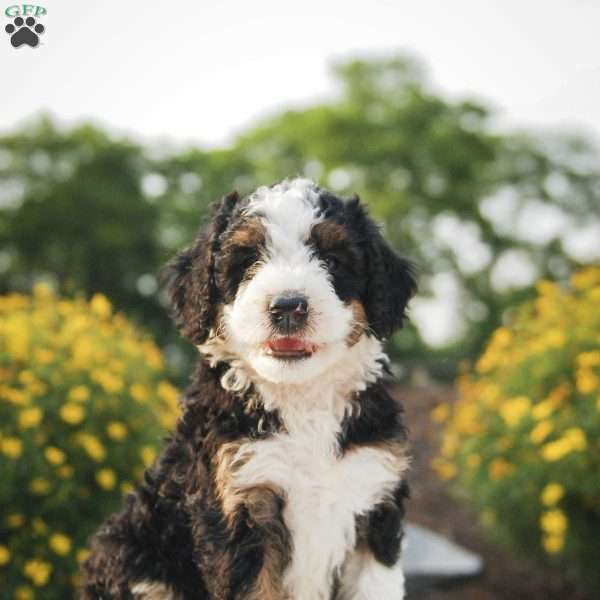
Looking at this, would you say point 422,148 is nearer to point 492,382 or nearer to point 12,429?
point 492,382

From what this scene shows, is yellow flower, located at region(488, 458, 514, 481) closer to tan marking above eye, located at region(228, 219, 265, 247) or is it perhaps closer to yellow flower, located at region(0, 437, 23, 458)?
yellow flower, located at region(0, 437, 23, 458)

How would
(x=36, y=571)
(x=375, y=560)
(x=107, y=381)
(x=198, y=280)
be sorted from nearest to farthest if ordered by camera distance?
1. (x=375, y=560)
2. (x=198, y=280)
3. (x=36, y=571)
4. (x=107, y=381)

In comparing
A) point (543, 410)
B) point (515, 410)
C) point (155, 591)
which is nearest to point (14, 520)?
point (155, 591)

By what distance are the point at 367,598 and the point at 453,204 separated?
2584 centimetres

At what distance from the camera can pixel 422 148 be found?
2877cm

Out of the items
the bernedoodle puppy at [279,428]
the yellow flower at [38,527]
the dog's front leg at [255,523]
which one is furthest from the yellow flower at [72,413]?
the dog's front leg at [255,523]

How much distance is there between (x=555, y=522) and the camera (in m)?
5.73

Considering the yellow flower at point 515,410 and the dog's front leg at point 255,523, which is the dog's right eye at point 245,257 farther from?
the yellow flower at point 515,410

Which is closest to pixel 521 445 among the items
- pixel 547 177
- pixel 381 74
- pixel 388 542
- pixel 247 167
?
pixel 388 542

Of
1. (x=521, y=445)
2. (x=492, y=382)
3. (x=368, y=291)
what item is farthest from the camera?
Result: (x=492, y=382)

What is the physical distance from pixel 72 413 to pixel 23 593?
1.14m

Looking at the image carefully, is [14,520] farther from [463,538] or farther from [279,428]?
[463,538]

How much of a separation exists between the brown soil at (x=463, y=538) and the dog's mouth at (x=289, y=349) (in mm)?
2073

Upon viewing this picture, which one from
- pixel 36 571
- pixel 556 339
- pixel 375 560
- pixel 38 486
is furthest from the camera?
pixel 556 339
